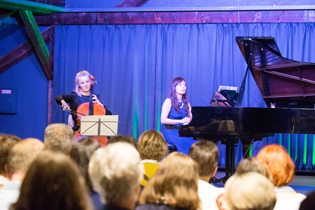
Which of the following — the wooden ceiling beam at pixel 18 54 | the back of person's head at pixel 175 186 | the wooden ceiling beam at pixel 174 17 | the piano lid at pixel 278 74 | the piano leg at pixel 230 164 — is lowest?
the piano leg at pixel 230 164

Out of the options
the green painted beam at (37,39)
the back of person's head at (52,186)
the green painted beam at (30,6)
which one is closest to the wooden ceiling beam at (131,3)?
the green painted beam at (30,6)

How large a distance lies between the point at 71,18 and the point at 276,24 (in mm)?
4453

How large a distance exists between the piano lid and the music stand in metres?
2.13

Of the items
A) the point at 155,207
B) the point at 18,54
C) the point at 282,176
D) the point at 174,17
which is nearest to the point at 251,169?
the point at 282,176

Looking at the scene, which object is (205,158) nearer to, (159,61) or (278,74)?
(278,74)

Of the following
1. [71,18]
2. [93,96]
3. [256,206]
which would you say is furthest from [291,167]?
[71,18]

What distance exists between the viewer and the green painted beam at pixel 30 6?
6715 millimetres

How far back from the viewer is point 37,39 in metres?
7.31

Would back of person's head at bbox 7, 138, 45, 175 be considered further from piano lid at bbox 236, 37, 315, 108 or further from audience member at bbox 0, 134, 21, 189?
piano lid at bbox 236, 37, 315, 108

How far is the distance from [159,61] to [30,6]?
2.97 m

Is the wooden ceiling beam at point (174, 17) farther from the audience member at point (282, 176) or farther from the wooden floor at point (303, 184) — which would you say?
the audience member at point (282, 176)

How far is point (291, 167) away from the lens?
2131 mm

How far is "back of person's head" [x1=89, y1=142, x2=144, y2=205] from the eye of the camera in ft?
4.27

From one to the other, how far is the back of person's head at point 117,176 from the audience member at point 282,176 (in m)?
1.12
